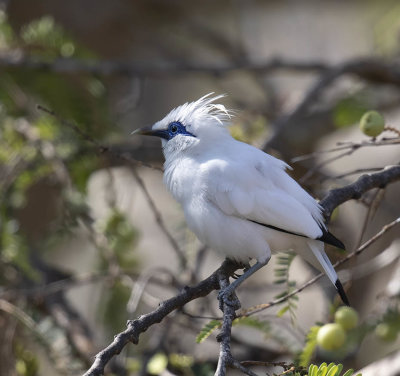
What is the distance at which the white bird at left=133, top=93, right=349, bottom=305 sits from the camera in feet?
9.11

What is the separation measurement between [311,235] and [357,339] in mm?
892

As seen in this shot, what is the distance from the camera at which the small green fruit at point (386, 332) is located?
3.24 meters

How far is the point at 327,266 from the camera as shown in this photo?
278 centimetres

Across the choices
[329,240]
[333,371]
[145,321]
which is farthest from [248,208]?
[333,371]

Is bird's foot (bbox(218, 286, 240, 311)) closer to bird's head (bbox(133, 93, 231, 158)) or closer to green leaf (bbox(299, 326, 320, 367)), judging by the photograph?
green leaf (bbox(299, 326, 320, 367))

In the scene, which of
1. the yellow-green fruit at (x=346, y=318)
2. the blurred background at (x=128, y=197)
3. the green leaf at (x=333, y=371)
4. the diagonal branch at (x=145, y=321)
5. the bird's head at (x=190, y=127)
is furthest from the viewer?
the blurred background at (x=128, y=197)

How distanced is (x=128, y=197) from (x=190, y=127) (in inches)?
123

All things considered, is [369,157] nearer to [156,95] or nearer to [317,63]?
[317,63]

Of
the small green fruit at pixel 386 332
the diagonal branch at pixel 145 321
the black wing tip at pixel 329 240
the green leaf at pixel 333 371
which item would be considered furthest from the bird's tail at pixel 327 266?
the green leaf at pixel 333 371

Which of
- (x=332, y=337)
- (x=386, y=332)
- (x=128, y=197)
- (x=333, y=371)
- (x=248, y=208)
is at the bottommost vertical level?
(x=128, y=197)

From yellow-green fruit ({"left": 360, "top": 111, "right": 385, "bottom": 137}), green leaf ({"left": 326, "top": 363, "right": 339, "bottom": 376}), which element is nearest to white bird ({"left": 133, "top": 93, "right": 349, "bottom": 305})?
yellow-green fruit ({"left": 360, "top": 111, "right": 385, "bottom": 137})

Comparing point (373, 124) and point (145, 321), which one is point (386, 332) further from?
point (145, 321)

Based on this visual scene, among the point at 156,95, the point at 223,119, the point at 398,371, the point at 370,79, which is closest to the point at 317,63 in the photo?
the point at 370,79

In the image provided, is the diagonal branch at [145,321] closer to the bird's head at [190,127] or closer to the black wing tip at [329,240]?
the black wing tip at [329,240]
